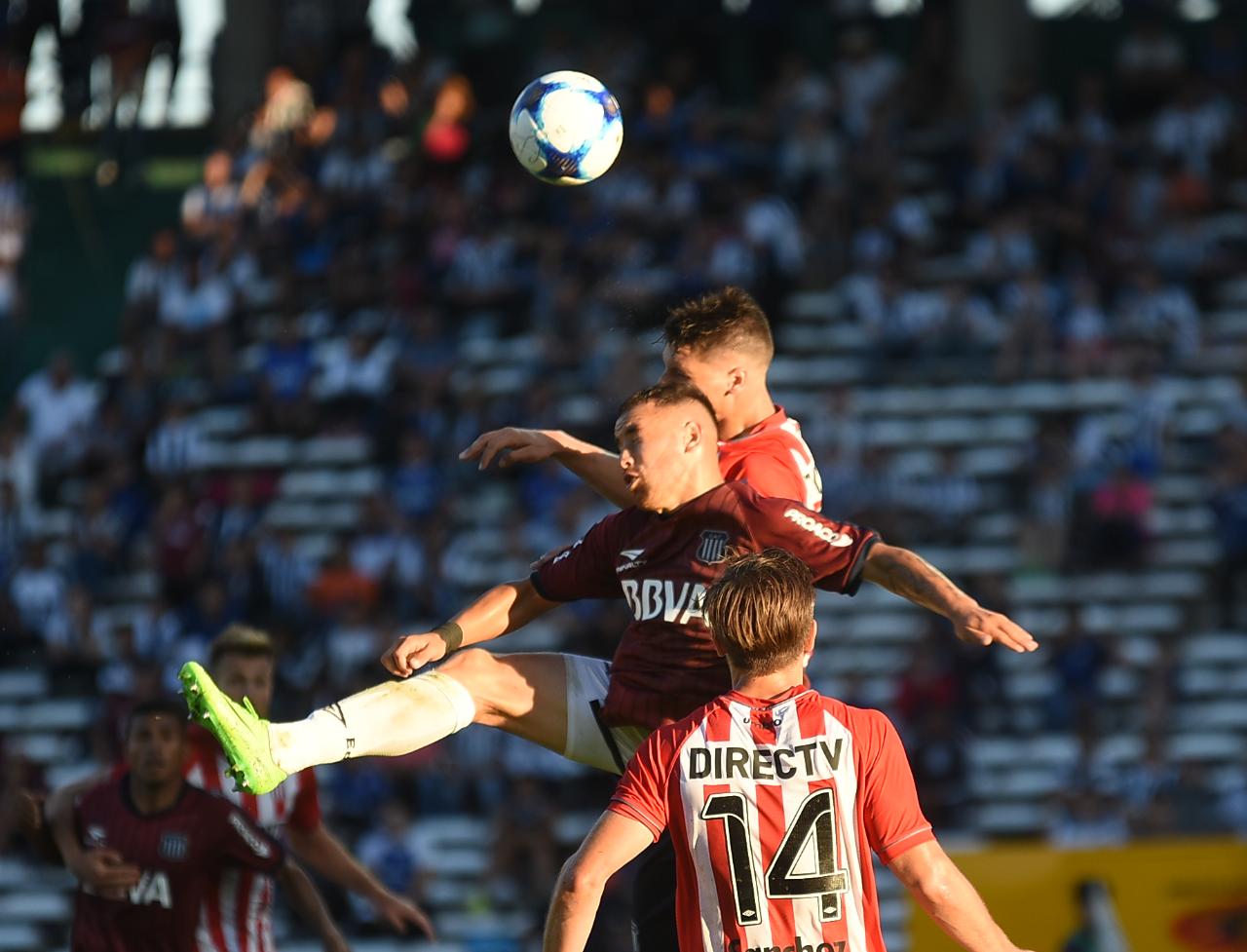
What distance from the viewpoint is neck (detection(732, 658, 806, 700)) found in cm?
547

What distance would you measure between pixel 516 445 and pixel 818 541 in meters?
1.25

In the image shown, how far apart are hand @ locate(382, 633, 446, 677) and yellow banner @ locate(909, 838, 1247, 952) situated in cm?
646

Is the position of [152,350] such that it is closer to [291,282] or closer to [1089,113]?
[291,282]

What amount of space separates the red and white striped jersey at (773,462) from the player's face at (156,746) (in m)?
2.40

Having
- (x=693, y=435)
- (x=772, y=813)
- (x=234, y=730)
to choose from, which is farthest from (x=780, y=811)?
(x=234, y=730)

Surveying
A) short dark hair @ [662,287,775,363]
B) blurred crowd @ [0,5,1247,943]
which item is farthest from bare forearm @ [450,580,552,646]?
blurred crowd @ [0,5,1247,943]

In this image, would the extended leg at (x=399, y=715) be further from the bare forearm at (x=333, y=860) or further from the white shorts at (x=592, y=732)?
the bare forearm at (x=333, y=860)

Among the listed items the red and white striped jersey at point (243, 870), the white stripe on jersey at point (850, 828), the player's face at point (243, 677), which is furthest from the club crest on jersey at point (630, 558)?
the player's face at point (243, 677)

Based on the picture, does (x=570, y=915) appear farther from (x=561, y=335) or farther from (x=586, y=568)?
(x=561, y=335)

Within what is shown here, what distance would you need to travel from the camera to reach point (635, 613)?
264 inches

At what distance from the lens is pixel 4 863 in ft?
55.5

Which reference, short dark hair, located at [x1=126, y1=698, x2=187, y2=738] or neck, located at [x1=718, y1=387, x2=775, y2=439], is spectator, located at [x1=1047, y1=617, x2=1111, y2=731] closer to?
neck, located at [x1=718, y1=387, x2=775, y2=439]

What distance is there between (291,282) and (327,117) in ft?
7.22

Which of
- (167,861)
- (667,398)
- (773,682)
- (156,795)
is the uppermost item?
(667,398)
